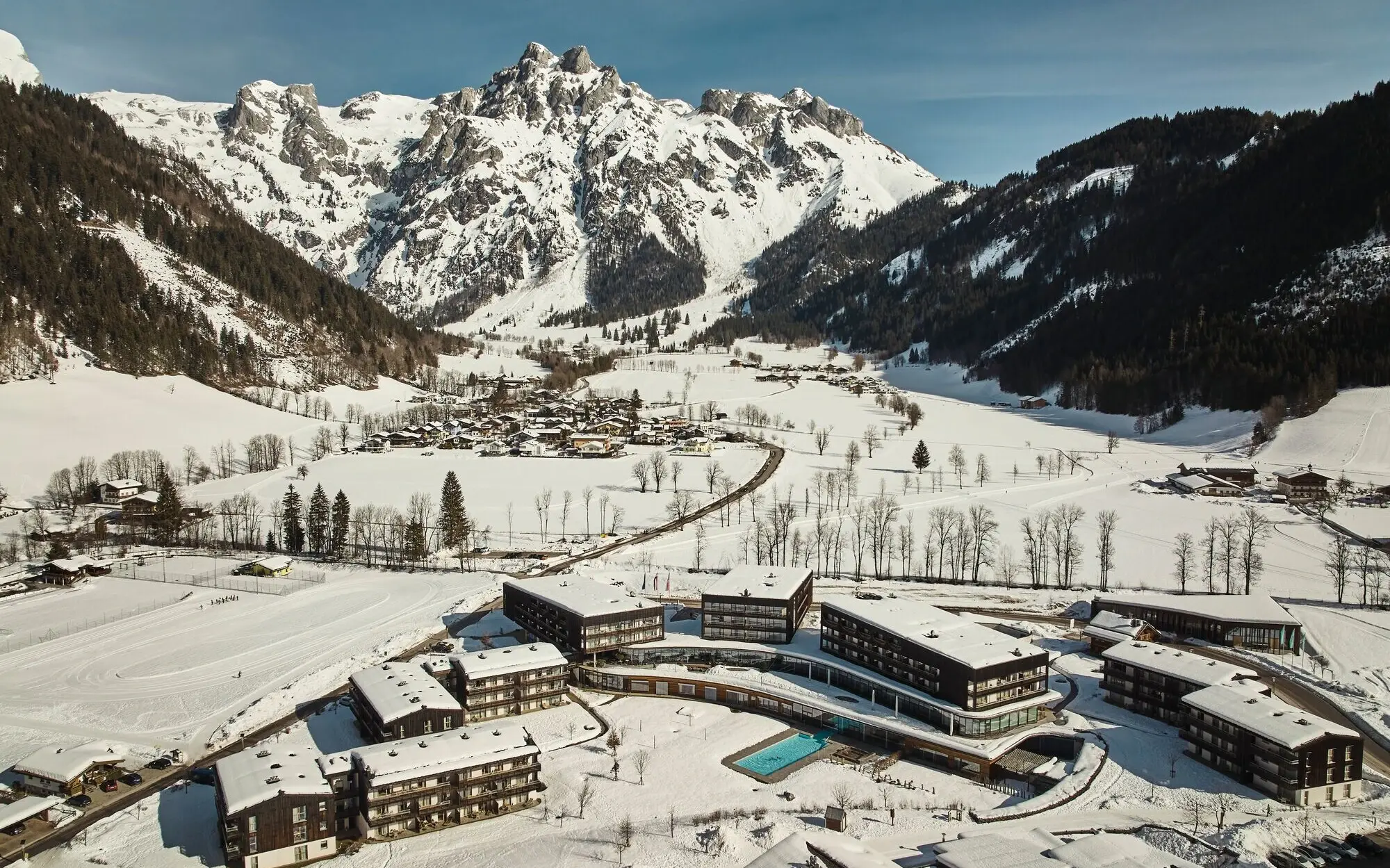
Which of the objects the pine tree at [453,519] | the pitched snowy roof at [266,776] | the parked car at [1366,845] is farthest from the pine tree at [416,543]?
the parked car at [1366,845]

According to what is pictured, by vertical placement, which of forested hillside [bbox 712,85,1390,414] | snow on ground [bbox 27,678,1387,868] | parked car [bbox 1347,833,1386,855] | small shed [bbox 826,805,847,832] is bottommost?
snow on ground [bbox 27,678,1387,868]

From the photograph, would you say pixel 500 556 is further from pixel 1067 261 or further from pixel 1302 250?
pixel 1067 261

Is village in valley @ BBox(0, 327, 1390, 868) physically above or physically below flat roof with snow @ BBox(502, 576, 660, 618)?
below

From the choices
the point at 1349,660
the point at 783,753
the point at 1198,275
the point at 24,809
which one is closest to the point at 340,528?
the point at 24,809

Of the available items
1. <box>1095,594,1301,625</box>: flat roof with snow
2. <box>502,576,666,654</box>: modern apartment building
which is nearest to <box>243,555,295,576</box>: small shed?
<box>502,576,666,654</box>: modern apartment building

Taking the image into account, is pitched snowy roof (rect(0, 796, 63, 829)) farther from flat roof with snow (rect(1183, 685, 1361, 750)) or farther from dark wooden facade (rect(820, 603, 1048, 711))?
flat roof with snow (rect(1183, 685, 1361, 750))
